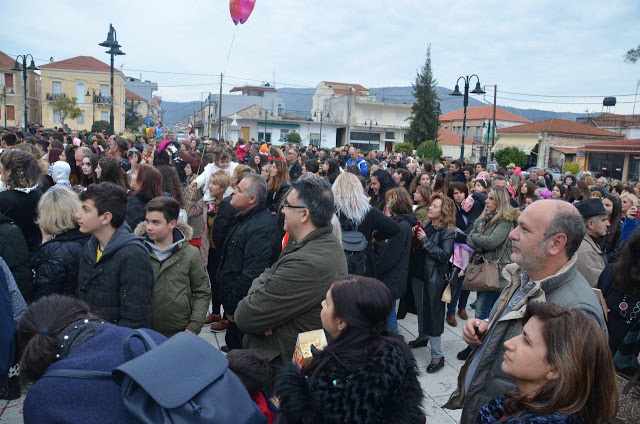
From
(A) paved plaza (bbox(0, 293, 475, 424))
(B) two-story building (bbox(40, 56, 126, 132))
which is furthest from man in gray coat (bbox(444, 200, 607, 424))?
(B) two-story building (bbox(40, 56, 126, 132))

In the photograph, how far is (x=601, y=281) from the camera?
3707 mm

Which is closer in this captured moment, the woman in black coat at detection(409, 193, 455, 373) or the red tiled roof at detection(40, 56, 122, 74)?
the woman in black coat at detection(409, 193, 455, 373)

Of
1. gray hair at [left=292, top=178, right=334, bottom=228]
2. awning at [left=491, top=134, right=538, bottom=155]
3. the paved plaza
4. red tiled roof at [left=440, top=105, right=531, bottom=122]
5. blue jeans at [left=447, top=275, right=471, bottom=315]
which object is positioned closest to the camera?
gray hair at [left=292, top=178, right=334, bottom=228]

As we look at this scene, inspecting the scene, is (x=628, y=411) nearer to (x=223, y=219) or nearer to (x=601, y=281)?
(x=601, y=281)

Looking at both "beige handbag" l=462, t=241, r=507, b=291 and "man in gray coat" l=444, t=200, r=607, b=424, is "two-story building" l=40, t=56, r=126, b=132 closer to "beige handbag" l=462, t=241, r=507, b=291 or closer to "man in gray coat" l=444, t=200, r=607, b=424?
"beige handbag" l=462, t=241, r=507, b=291

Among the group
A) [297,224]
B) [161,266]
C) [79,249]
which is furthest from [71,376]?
[79,249]

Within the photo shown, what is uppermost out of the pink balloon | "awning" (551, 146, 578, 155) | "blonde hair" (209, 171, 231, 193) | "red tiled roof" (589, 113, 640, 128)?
"red tiled roof" (589, 113, 640, 128)

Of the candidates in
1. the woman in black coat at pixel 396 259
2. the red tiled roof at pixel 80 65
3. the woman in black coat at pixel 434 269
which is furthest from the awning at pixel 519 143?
the red tiled roof at pixel 80 65

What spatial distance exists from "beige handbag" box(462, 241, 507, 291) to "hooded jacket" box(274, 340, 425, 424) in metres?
3.72

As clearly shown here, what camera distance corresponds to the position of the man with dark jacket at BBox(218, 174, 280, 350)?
4035 millimetres

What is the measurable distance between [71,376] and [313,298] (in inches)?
56.6

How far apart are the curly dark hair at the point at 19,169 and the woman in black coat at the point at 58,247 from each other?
80 cm

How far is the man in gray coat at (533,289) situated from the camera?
236 cm

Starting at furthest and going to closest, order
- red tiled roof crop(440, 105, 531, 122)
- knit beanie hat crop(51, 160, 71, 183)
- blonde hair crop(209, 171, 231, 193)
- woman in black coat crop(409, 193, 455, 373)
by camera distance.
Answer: red tiled roof crop(440, 105, 531, 122), knit beanie hat crop(51, 160, 71, 183), blonde hair crop(209, 171, 231, 193), woman in black coat crop(409, 193, 455, 373)
